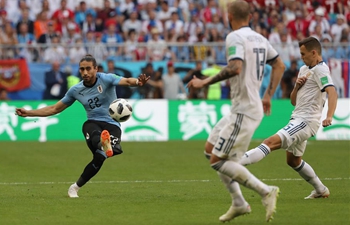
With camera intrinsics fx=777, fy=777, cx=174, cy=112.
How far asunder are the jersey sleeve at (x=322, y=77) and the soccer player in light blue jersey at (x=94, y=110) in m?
2.75

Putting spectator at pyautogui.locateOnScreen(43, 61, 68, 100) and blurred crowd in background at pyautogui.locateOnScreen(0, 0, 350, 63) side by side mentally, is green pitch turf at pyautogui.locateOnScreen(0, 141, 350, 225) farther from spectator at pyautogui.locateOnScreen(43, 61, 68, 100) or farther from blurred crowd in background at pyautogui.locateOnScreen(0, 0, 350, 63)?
blurred crowd in background at pyautogui.locateOnScreen(0, 0, 350, 63)

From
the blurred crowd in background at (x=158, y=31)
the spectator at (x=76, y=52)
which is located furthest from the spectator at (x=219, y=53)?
the spectator at (x=76, y=52)

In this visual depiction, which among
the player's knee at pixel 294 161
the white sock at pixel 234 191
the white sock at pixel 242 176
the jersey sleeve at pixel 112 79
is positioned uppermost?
the jersey sleeve at pixel 112 79

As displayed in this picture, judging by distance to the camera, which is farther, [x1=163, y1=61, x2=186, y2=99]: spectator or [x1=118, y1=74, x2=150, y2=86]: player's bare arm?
[x1=163, y1=61, x2=186, y2=99]: spectator

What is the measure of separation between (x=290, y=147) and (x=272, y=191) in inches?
99.7

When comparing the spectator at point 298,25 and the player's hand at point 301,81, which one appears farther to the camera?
the spectator at point 298,25

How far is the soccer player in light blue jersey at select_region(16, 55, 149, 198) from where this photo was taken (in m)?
11.3

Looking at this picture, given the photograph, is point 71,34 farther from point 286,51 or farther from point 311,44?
point 311,44

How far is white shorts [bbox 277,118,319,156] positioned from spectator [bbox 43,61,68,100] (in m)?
15.3

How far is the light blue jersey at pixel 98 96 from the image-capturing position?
11570 millimetres

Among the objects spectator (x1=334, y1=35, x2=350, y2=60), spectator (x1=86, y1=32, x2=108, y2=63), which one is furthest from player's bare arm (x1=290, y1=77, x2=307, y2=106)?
spectator (x1=334, y1=35, x2=350, y2=60)

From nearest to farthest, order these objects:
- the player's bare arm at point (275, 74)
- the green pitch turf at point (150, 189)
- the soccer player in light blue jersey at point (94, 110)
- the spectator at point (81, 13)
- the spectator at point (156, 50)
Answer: the player's bare arm at point (275, 74)
the green pitch turf at point (150, 189)
the soccer player in light blue jersey at point (94, 110)
the spectator at point (156, 50)
the spectator at point (81, 13)

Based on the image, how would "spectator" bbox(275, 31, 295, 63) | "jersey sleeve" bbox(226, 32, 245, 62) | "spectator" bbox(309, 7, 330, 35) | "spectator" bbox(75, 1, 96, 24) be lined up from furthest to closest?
"spectator" bbox(75, 1, 96, 24) → "spectator" bbox(309, 7, 330, 35) → "spectator" bbox(275, 31, 295, 63) → "jersey sleeve" bbox(226, 32, 245, 62)

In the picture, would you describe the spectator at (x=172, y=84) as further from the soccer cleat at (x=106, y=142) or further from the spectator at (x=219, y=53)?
the soccer cleat at (x=106, y=142)
